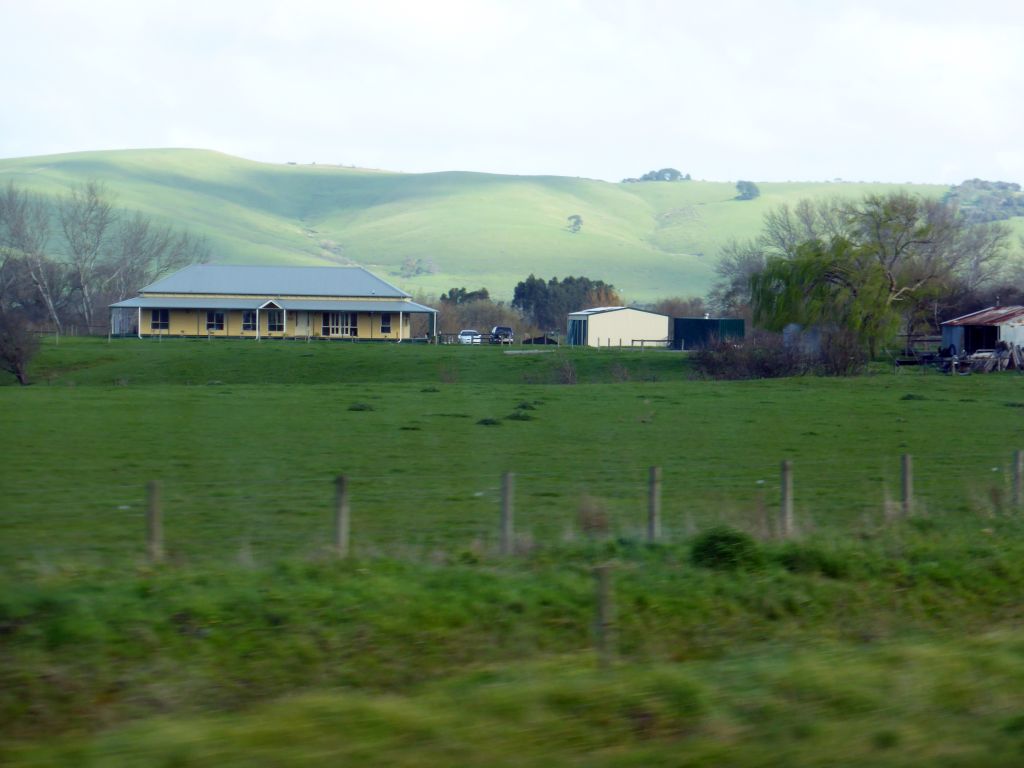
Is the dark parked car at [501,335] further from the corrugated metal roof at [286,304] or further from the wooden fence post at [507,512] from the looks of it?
the wooden fence post at [507,512]

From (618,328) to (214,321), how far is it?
33.5 m

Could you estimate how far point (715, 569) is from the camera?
39.8 feet

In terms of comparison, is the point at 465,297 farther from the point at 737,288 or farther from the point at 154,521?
the point at 154,521

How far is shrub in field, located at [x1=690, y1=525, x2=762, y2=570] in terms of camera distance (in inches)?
482

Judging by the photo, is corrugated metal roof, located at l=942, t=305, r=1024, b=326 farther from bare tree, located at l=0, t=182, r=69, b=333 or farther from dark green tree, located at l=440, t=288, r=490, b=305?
bare tree, located at l=0, t=182, r=69, b=333

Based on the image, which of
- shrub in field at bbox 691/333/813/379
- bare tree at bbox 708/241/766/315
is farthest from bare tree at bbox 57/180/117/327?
shrub in field at bbox 691/333/813/379

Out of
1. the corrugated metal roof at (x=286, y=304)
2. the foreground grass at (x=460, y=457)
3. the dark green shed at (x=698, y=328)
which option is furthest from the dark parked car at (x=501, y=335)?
the foreground grass at (x=460, y=457)

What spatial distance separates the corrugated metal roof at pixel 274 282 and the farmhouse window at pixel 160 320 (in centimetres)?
232

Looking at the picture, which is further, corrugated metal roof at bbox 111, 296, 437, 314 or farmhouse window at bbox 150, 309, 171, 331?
farmhouse window at bbox 150, 309, 171, 331

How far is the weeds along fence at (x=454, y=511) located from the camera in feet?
42.9

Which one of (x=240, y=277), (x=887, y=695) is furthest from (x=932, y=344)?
(x=887, y=695)

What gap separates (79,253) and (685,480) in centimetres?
9178

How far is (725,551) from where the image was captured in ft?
40.4

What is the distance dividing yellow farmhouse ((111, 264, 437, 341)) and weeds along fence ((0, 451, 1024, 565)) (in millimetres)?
67684
